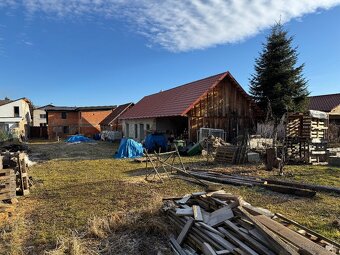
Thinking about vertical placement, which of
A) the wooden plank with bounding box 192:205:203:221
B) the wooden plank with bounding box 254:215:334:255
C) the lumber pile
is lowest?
the lumber pile

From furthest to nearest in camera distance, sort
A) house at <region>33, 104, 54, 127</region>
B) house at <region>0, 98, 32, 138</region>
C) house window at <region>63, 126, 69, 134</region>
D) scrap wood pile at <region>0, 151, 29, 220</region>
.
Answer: house at <region>33, 104, 54, 127</region> → house window at <region>63, 126, 69, 134</region> → house at <region>0, 98, 32, 138</region> → scrap wood pile at <region>0, 151, 29, 220</region>

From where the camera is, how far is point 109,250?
5203 mm

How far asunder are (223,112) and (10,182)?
56.0 feet

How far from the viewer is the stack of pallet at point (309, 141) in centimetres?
1491

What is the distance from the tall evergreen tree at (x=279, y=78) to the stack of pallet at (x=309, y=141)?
8548 millimetres

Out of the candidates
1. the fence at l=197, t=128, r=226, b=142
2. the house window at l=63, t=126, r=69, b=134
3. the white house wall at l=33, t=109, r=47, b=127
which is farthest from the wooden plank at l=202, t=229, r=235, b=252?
the white house wall at l=33, t=109, r=47, b=127

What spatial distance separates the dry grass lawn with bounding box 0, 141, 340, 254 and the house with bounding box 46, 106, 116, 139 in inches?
1467

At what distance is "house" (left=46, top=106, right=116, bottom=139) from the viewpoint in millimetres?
47750

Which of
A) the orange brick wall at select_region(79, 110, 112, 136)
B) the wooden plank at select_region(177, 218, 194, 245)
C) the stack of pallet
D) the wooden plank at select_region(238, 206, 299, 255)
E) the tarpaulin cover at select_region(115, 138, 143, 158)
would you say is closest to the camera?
the wooden plank at select_region(238, 206, 299, 255)

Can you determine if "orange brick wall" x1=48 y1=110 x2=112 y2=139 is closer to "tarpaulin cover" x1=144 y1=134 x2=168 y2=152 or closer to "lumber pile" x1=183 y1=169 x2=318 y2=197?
"tarpaulin cover" x1=144 y1=134 x2=168 y2=152

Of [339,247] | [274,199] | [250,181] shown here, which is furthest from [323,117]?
[339,247]

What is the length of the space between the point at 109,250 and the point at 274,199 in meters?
5.03

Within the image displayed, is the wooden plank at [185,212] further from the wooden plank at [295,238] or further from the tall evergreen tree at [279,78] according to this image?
the tall evergreen tree at [279,78]

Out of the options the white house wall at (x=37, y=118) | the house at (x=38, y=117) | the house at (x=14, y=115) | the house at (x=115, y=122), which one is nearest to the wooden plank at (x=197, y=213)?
the house at (x=115, y=122)
